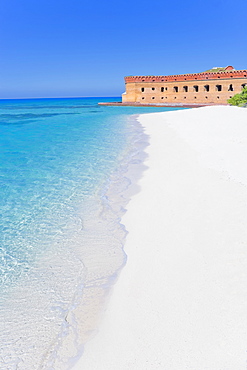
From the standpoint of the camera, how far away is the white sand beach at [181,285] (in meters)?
2.59

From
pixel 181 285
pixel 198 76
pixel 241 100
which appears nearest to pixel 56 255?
pixel 181 285

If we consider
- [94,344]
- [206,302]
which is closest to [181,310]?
→ [206,302]

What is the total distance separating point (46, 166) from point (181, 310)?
8.48 metres

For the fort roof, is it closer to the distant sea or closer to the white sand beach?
the distant sea

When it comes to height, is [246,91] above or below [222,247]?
above

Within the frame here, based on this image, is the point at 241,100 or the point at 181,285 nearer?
the point at 181,285

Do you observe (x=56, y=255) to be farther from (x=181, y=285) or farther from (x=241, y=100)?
(x=241, y=100)

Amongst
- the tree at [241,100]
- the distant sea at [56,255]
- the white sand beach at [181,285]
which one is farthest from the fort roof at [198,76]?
the white sand beach at [181,285]

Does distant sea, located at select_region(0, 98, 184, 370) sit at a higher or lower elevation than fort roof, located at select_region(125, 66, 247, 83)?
lower

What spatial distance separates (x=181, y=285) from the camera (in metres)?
3.47

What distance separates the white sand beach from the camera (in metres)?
2.59

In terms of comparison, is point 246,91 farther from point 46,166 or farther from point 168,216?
point 168,216

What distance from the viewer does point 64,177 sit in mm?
8867

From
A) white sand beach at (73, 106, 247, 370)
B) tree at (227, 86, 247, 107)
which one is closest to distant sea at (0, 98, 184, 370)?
white sand beach at (73, 106, 247, 370)
